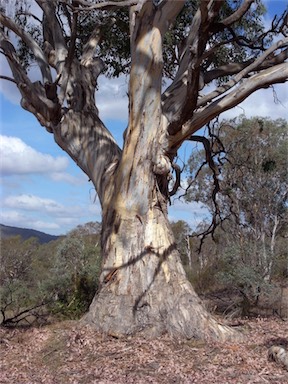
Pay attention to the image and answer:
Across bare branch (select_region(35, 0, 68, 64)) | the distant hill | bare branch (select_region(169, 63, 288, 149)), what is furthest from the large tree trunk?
the distant hill

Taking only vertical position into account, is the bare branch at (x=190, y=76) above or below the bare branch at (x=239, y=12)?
below

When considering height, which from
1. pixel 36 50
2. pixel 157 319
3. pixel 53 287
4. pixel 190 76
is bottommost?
pixel 157 319

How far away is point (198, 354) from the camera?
19.8 ft

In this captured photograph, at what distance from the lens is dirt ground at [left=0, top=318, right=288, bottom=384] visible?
525cm

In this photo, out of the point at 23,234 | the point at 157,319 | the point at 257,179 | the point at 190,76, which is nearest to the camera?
the point at 190,76

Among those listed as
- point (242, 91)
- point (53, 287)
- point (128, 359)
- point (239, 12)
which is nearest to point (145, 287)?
point (128, 359)

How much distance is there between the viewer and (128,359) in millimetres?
5809

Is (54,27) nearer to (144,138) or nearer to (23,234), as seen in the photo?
(144,138)

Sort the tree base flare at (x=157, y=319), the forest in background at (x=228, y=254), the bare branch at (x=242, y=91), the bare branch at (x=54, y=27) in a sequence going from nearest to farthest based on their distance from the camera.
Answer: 1. the tree base flare at (x=157, y=319)
2. the bare branch at (x=242, y=91)
3. the bare branch at (x=54, y=27)
4. the forest in background at (x=228, y=254)

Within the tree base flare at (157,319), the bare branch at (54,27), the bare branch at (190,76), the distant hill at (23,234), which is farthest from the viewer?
the distant hill at (23,234)

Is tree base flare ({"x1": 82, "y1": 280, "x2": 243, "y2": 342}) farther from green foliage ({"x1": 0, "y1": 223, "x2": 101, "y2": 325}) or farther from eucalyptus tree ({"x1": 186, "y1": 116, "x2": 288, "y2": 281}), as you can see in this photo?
eucalyptus tree ({"x1": 186, "y1": 116, "x2": 288, "y2": 281})

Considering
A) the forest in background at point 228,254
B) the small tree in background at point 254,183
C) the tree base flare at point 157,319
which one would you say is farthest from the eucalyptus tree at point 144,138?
the small tree in background at point 254,183

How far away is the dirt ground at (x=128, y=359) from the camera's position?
5.25 metres

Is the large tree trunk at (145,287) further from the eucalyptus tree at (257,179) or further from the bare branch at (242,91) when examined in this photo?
the eucalyptus tree at (257,179)
